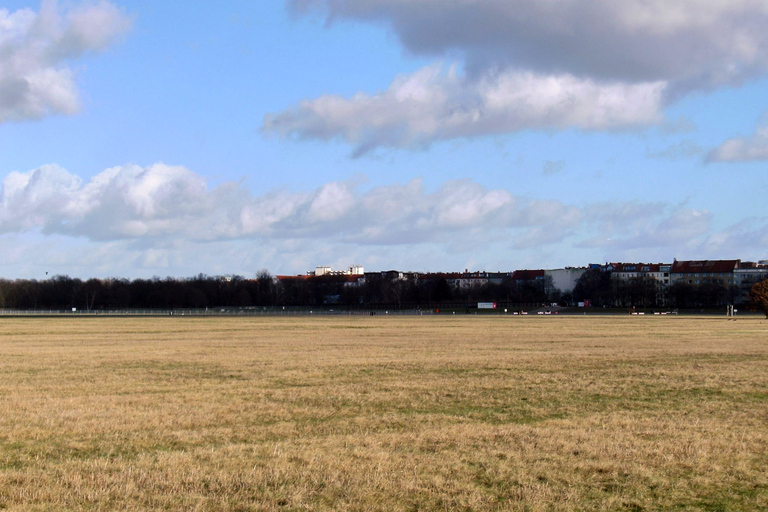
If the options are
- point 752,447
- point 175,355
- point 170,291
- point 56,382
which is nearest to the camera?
point 752,447

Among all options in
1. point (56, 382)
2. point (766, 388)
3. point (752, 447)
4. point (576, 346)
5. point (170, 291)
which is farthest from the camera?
point (170, 291)

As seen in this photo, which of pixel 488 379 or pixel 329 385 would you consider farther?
pixel 488 379

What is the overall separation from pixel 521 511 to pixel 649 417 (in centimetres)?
805

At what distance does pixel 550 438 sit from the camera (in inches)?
534

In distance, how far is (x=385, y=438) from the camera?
13570 millimetres

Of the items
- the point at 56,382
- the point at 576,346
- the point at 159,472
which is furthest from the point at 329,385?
the point at 576,346

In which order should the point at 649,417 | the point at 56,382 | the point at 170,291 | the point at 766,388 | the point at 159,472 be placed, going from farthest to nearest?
the point at 170,291
the point at 56,382
the point at 766,388
the point at 649,417
the point at 159,472

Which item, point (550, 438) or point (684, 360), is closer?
point (550, 438)

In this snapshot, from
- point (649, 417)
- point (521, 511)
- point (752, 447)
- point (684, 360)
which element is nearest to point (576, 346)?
point (684, 360)

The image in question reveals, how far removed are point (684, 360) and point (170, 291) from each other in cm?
17729

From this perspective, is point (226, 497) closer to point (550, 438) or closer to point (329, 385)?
point (550, 438)

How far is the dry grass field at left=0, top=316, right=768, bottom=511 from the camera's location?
32.3 ft

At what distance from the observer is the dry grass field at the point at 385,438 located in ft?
32.3

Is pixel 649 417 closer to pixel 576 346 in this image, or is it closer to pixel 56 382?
pixel 56 382
